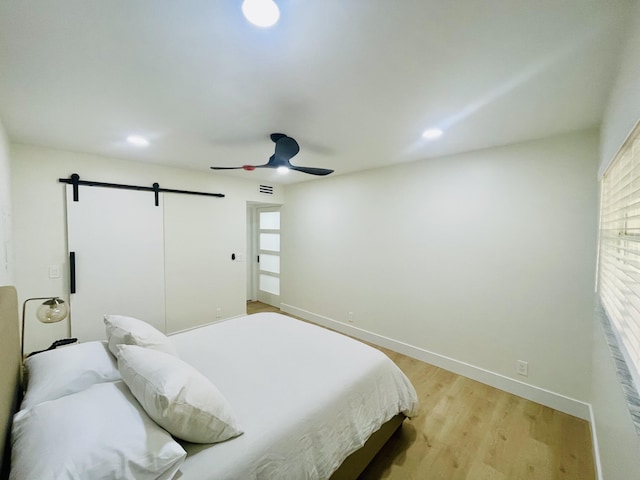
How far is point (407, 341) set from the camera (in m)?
3.24

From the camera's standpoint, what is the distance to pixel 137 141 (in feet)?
8.27

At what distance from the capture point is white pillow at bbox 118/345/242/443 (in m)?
1.04

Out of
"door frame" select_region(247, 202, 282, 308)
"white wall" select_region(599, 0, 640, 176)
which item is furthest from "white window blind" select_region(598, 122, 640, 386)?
"door frame" select_region(247, 202, 282, 308)

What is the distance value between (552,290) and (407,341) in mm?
1595

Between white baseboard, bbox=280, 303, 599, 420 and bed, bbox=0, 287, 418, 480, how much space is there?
121cm

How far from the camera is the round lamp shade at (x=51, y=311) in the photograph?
5.04 feet

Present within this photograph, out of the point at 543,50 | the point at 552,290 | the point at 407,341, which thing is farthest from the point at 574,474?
the point at 543,50

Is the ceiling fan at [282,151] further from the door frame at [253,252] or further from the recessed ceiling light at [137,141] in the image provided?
the door frame at [253,252]

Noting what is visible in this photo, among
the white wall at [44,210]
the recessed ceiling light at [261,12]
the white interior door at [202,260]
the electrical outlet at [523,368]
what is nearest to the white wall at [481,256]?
the electrical outlet at [523,368]

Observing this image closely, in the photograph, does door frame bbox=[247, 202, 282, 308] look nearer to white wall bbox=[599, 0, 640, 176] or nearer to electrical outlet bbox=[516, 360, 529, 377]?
electrical outlet bbox=[516, 360, 529, 377]

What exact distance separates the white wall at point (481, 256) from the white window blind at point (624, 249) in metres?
0.38

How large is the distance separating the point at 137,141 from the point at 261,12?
7.15 ft

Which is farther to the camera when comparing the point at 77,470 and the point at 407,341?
the point at 407,341

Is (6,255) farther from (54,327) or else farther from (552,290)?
(552,290)
